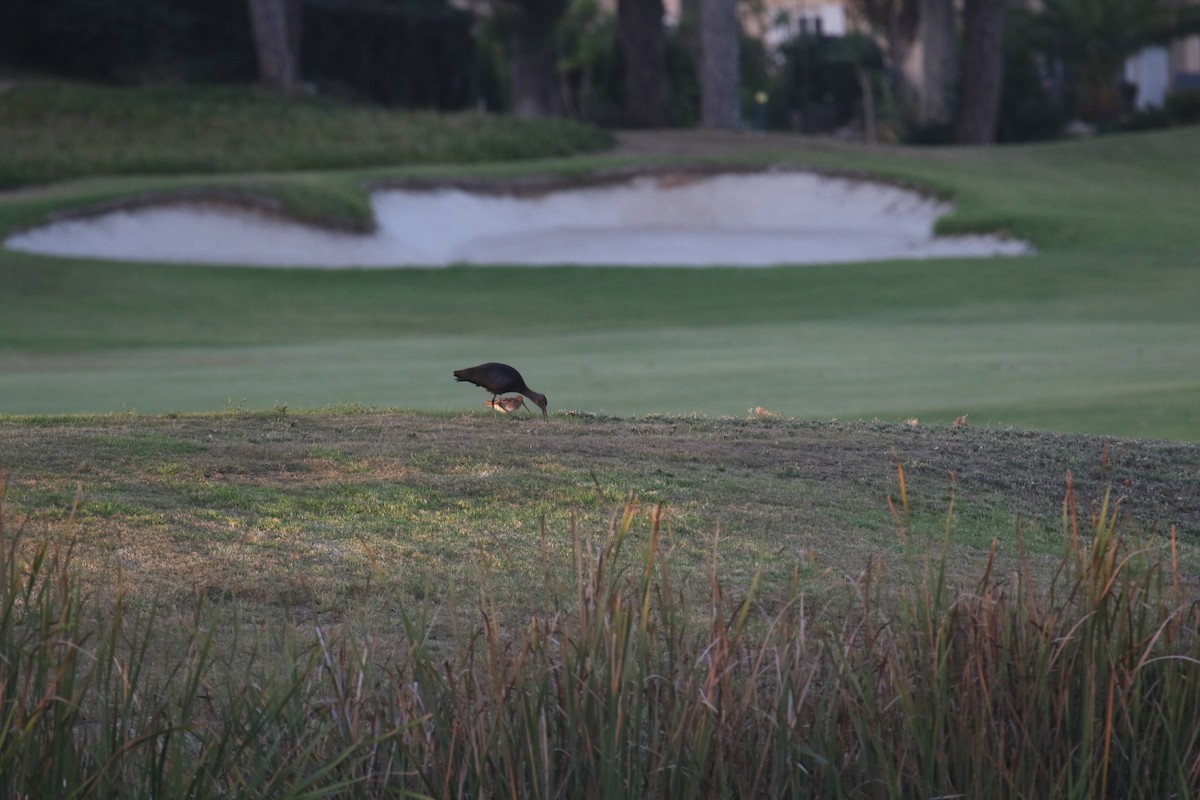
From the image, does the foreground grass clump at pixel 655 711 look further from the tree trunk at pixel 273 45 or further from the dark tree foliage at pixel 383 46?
the dark tree foliage at pixel 383 46

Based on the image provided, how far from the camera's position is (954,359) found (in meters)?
15.6

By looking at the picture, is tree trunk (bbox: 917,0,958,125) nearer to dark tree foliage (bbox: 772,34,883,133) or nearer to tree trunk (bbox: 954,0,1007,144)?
tree trunk (bbox: 954,0,1007,144)

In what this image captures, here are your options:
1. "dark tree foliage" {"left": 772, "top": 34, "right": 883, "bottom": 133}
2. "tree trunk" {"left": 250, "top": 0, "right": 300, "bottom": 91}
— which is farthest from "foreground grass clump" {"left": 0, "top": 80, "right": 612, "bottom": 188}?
"dark tree foliage" {"left": 772, "top": 34, "right": 883, "bottom": 133}

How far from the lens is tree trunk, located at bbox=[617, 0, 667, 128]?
135 ft

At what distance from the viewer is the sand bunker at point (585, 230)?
26.8m

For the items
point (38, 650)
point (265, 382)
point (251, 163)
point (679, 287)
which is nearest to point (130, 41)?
point (251, 163)

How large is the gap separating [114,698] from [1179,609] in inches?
109

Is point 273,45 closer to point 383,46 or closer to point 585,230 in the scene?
point 383,46

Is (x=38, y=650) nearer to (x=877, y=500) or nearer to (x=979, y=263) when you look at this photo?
(x=877, y=500)

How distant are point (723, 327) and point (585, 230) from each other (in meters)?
10.1

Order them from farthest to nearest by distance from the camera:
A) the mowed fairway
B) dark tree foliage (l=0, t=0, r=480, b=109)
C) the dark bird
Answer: dark tree foliage (l=0, t=0, r=480, b=109)
the mowed fairway
the dark bird

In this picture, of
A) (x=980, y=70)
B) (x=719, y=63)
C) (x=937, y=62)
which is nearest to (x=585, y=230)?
(x=719, y=63)

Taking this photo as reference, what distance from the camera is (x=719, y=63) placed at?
39781mm

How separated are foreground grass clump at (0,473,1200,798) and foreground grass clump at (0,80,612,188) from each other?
85.8 feet
